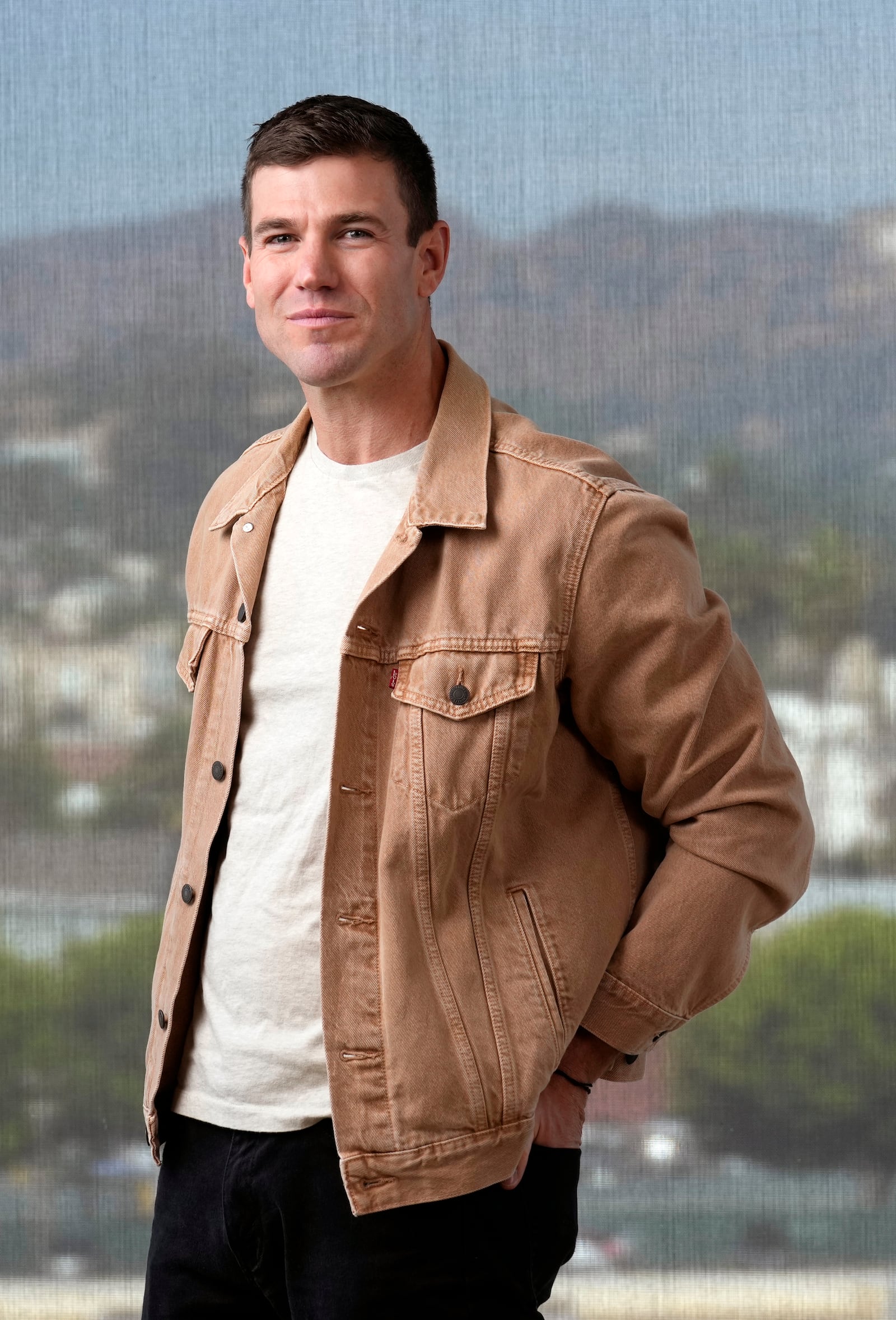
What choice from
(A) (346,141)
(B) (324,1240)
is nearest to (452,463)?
(A) (346,141)

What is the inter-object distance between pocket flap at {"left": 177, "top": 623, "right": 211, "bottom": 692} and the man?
67mm

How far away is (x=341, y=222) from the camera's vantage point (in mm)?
1345

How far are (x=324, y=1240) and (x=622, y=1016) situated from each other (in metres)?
0.32

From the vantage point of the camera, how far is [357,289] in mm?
1334

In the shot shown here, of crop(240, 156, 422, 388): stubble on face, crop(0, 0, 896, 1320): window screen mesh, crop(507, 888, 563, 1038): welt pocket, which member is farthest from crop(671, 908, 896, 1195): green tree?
crop(240, 156, 422, 388): stubble on face

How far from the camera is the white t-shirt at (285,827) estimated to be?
1.29 m

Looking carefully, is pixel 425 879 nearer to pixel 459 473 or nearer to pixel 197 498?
pixel 459 473

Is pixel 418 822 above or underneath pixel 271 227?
underneath

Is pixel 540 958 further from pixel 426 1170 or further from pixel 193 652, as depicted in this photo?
pixel 193 652

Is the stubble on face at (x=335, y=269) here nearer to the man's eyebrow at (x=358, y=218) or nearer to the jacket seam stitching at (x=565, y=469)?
the man's eyebrow at (x=358, y=218)

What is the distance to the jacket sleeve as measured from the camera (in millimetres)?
1290

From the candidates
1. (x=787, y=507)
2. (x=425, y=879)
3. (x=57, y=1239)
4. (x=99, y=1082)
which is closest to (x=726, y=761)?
(x=425, y=879)

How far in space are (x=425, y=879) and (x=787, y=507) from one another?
136 cm

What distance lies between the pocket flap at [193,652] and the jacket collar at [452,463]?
0.12 m
